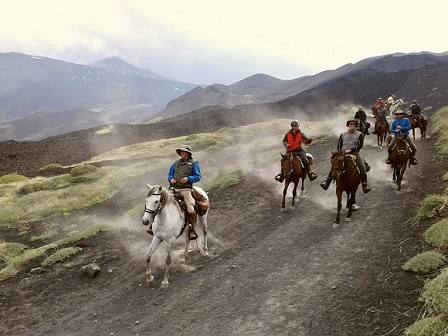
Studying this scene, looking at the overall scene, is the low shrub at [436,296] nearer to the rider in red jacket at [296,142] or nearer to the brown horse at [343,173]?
the brown horse at [343,173]

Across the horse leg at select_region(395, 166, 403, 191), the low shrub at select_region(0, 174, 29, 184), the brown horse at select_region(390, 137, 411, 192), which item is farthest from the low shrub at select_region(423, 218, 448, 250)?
the low shrub at select_region(0, 174, 29, 184)

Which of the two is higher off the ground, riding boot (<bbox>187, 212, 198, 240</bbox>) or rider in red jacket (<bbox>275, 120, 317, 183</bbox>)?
rider in red jacket (<bbox>275, 120, 317, 183</bbox>)

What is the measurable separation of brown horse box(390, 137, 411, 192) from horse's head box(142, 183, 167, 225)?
11.4 metres

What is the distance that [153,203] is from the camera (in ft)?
32.7

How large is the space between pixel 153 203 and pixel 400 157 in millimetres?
11854

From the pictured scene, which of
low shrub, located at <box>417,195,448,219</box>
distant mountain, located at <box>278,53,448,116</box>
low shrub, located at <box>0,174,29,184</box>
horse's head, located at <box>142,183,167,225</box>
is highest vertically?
distant mountain, located at <box>278,53,448,116</box>

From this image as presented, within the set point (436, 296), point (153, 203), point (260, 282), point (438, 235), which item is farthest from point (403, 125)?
point (153, 203)

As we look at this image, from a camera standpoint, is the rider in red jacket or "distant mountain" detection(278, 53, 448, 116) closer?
Result: the rider in red jacket

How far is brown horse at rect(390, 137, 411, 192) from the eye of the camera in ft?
52.4

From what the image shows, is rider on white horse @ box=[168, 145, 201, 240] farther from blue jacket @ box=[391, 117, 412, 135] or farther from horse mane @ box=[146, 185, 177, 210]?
blue jacket @ box=[391, 117, 412, 135]

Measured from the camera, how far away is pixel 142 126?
257 ft

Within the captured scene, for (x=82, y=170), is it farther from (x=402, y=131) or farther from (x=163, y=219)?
(x=402, y=131)

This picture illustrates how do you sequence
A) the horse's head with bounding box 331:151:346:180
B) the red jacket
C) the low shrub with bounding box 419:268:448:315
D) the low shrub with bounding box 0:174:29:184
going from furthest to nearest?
the low shrub with bounding box 0:174:29:184 < the red jacket < the horse's head with bounding box 331:151:346:180 < the low shrub with bounding box 419:268:448:315

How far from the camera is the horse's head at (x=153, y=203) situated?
9.79m
